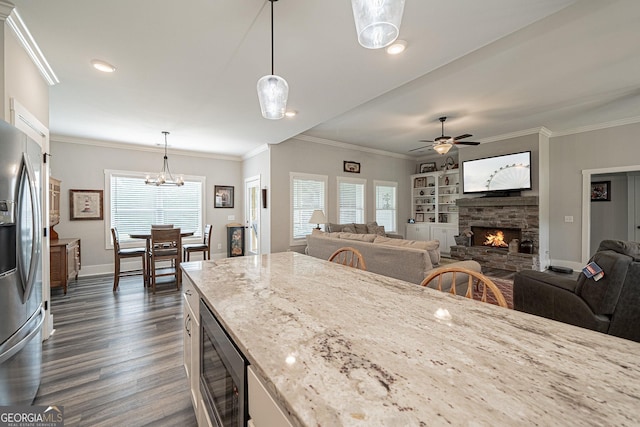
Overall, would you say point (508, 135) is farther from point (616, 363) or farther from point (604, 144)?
point (616, 363)

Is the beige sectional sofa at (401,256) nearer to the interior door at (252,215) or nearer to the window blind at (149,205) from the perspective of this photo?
the interior door at (252,215)

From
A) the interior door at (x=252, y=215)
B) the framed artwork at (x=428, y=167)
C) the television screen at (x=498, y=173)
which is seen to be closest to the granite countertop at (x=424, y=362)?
the interior door at (x=252, y=215)

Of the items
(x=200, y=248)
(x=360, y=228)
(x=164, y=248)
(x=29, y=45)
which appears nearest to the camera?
(x=29, y=45)

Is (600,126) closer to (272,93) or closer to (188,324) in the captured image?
(272,93)

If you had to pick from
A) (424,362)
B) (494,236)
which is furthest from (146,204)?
(494,236)

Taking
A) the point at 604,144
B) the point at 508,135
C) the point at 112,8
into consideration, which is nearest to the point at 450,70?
the point at 112,8

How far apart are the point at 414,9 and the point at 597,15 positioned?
1.71 meters

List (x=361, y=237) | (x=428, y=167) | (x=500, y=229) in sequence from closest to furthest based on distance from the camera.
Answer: (x=361, y=237) < (x=500, y=229) < (x=428, y=167)

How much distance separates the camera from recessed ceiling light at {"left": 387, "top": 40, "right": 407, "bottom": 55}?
2.15 metres

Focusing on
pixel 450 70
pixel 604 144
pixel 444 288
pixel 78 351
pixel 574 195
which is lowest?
pixel 78 351

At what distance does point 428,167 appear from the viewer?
25.3ft

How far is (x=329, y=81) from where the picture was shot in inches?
111

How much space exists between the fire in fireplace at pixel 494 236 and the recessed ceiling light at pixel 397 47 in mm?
5034

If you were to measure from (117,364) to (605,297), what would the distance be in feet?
12.9
